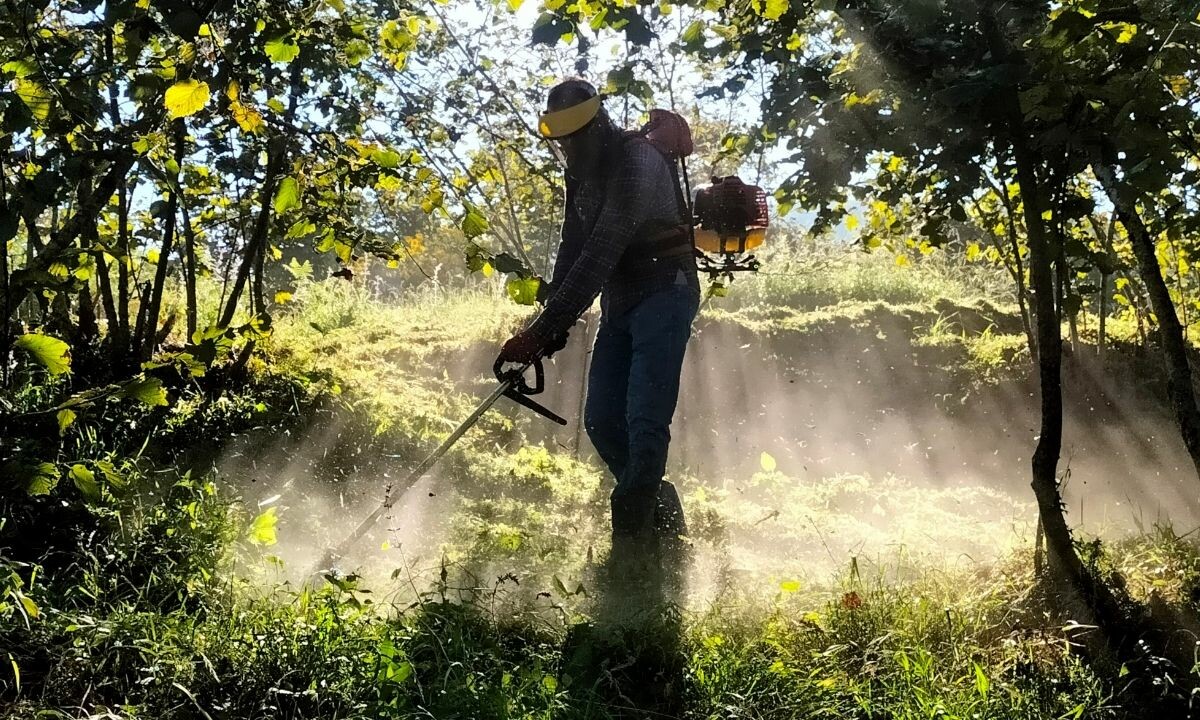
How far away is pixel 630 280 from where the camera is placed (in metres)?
3.70

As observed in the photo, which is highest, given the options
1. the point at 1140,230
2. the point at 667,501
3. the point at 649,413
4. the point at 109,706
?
the point at 1140,230

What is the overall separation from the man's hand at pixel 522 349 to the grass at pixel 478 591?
2.72 feet

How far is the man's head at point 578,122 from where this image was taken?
3344 millimetres

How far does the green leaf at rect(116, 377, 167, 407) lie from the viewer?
5.48ft

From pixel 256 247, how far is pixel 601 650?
2943mm

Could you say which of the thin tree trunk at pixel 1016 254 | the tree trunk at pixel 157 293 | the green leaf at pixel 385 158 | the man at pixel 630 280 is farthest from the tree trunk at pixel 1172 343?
the tree trunk at pixel 157 293

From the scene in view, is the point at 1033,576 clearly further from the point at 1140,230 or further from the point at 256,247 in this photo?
the point at 256,247

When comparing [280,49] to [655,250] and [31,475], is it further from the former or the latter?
[655,250]

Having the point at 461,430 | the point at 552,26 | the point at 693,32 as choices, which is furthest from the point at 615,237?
the point at 552,26

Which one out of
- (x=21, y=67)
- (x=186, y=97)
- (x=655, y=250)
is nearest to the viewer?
(x=186, y=97)

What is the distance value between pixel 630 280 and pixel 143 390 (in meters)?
2.32

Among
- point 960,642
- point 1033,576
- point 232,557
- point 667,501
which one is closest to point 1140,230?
point 1033,576

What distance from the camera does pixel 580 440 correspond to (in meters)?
5.57

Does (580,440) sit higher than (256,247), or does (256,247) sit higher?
(256,247)
